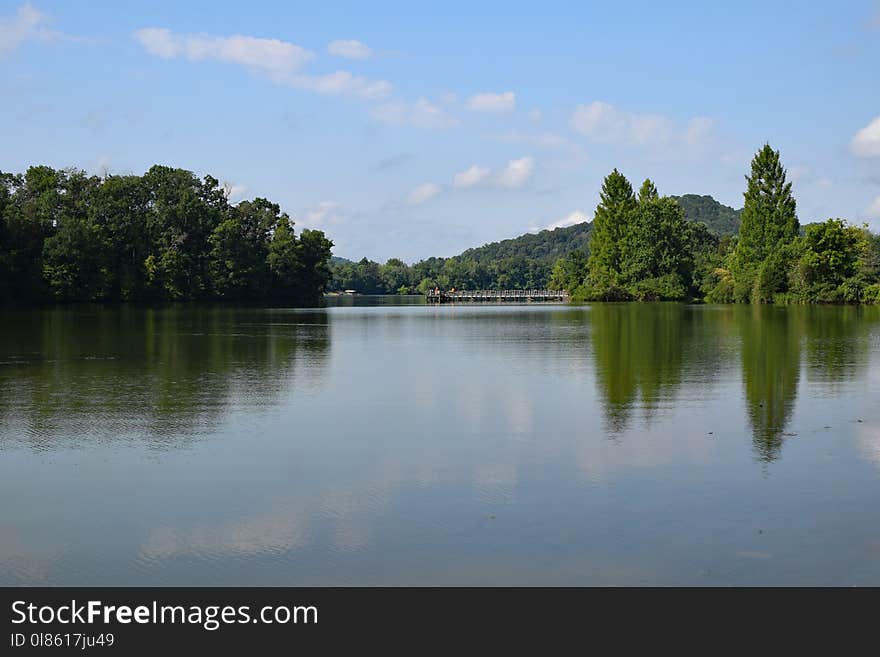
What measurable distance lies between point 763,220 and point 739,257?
3955 mm

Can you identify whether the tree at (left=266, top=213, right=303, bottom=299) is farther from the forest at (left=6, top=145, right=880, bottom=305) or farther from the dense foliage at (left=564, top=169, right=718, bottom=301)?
the dense foliage at (left=564, top=169, right=718, bottom=301)

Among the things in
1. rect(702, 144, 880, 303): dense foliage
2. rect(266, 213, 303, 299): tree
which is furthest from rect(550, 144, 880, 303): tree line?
rect(266, 213, 303, 299): tree

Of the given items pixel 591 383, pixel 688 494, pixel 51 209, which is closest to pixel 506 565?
pixel 688 494

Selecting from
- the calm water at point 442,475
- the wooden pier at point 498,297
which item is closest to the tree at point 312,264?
the wooden pier at point 498,297

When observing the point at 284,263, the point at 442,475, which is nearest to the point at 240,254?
the point at 284,263

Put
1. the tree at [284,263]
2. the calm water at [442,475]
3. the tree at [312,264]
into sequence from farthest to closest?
the tree at [312,264] < the tree at [284,263] < the calm water at [442,475]

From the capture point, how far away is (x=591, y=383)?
18.6 meters

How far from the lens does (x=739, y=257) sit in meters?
84.2

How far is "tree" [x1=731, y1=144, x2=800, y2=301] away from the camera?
82375 mm

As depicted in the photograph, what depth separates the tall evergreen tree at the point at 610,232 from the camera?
9844cm

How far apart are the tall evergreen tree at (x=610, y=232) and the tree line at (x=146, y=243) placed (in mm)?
34966

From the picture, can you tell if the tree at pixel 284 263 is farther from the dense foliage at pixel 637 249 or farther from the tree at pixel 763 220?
the tree at pixel 763 220
